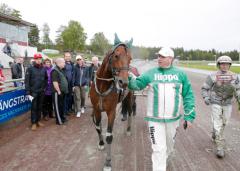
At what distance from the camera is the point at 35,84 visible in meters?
6.52

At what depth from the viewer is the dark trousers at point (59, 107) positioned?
23.2ft

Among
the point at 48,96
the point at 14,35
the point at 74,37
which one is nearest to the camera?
the point at 48,96

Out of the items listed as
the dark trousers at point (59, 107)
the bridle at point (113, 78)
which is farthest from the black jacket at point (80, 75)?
the bridle at point (113, 78)

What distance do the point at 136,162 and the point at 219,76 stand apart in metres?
2.31

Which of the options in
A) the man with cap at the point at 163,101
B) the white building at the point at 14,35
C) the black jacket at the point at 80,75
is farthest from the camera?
the white building at the point at 14,35

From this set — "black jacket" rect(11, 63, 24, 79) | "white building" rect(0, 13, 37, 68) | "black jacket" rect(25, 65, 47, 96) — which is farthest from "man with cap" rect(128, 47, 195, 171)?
"white building" rect(0, 13, 37, 68)

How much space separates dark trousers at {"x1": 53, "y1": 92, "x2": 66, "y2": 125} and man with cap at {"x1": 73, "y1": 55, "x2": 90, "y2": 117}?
952mm

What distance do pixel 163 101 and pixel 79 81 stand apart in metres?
5.20

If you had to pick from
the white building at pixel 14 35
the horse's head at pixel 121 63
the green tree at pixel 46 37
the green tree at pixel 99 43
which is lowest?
the horse's head at pixel 121 63

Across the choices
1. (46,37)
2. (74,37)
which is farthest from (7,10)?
(46,37)

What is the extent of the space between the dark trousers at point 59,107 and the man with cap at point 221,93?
3.97 metres

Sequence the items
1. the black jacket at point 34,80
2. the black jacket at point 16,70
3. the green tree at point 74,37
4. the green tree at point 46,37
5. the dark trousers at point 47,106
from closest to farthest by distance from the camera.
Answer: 1. the black jacket at point 34,80
2. the dark trousers at point 47,106
3. the black jacket at point 16,70
4. the green tree at point 74,37
5. the green tree at point 46,37

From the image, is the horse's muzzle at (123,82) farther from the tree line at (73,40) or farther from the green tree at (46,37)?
the green tree at (46,37)

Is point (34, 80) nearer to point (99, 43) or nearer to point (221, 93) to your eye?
point (221, 93)
